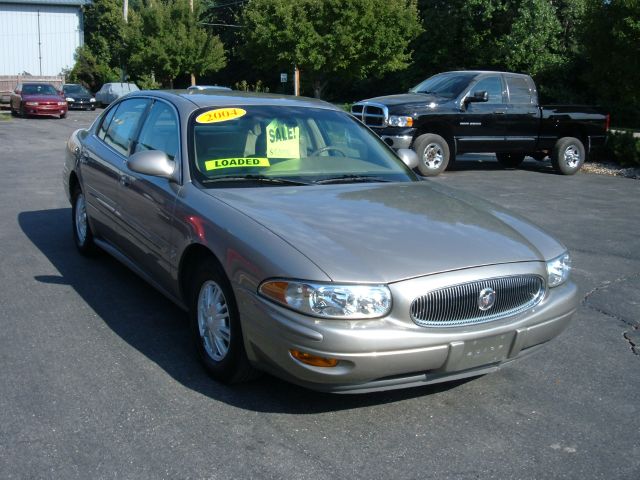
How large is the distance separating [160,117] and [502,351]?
9.95ft

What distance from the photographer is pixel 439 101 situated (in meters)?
14.2

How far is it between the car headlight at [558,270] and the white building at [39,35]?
5406cm

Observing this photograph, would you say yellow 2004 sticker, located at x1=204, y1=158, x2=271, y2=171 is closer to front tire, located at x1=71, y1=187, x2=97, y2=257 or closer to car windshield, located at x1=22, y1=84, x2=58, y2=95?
front tire, located at x1=71, y1=187, x2=97, y2=257

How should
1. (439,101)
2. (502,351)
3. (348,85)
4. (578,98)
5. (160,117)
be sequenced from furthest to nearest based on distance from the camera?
(348,85), (578,98), (439,101), (160,117), (502,351)

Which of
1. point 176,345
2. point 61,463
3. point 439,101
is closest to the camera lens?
point 61,463

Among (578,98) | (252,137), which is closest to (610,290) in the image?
(252,137)

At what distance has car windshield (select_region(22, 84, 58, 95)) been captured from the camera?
101 feet

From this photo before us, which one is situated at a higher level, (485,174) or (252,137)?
(252,137)

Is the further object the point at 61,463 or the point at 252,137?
the point at 252,137

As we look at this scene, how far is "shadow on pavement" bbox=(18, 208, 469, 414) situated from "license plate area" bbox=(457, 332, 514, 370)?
527mm

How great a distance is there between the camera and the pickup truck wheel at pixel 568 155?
50.8 ft

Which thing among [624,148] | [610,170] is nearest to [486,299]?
[610,170]

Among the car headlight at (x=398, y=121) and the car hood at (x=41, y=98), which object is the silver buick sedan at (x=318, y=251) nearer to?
the car headlight at (x=398, y=121)

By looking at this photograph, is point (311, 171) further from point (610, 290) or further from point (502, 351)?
point (610, 290)
